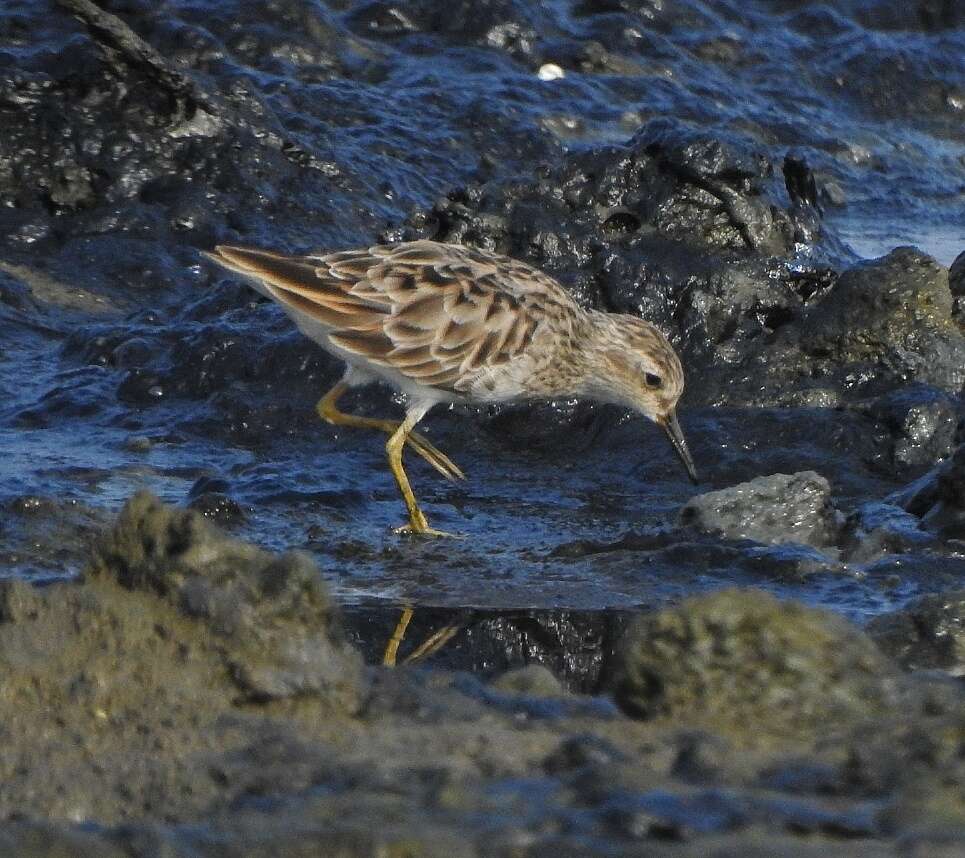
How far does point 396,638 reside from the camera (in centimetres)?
628

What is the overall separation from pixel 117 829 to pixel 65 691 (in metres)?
0.70

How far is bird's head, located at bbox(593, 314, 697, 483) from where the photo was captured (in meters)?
8.22

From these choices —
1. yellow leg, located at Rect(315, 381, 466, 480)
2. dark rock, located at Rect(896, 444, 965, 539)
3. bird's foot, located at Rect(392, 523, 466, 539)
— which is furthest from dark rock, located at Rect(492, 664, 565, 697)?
yellow leg, located at Rect(315, 381, 466, 480)

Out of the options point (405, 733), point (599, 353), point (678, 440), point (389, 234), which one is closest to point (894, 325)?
point (678, 440)

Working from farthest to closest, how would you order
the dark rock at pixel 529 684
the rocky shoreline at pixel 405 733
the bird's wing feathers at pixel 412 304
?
the bird's wing feathers at pixel 412 304, the dark rock at pixel 529 684, the rocky shoreline at pixel 405 733

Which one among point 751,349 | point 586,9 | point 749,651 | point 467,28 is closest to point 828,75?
point 586,9

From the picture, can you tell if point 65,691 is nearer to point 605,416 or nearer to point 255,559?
point 255,559

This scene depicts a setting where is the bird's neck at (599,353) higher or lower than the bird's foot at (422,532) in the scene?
higher

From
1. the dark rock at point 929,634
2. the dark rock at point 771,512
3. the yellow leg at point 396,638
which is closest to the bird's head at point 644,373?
the dark rock at point 771,512

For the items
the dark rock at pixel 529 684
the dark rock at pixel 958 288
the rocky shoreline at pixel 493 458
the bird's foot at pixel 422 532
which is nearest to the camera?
the rocky shoreline at pixel 493 458

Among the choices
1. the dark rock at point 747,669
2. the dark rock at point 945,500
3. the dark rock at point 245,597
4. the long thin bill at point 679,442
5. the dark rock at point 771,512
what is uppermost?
the dark rock at point 747,669

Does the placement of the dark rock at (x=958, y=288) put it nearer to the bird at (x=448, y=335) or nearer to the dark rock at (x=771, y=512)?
the bird at (x=448, y=335)

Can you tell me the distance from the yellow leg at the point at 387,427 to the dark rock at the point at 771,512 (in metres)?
1.29

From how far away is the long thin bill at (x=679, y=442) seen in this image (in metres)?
8.14
